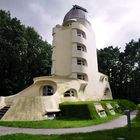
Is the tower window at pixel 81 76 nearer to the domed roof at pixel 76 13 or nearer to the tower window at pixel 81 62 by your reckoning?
the tower window at pixel 81 62

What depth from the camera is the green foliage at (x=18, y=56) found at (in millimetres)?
44719

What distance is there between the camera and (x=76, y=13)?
41719 mm

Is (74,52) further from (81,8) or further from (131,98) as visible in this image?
(131,98)

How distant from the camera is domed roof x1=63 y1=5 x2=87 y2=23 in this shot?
4141 cm

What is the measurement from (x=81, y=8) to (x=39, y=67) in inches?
567

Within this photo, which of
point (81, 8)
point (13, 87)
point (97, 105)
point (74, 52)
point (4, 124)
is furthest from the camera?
point (13, 87)

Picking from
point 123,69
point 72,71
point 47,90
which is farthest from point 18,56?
point 123,69

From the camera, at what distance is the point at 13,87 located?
46.4 metres

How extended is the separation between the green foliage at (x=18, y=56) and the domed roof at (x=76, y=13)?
9761 millimetres

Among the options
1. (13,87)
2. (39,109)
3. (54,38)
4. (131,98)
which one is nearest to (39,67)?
(13,87)

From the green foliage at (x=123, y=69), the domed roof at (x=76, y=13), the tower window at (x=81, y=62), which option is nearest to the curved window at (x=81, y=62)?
the tower window at (x=81, y=62)

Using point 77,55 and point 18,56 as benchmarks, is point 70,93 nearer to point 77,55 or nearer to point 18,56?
point 77,55

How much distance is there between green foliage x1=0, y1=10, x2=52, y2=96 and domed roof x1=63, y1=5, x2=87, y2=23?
9.76m

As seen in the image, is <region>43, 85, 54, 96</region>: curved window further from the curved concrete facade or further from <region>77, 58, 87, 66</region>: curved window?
<region>77, 58, 87, 66</region>: curved window
